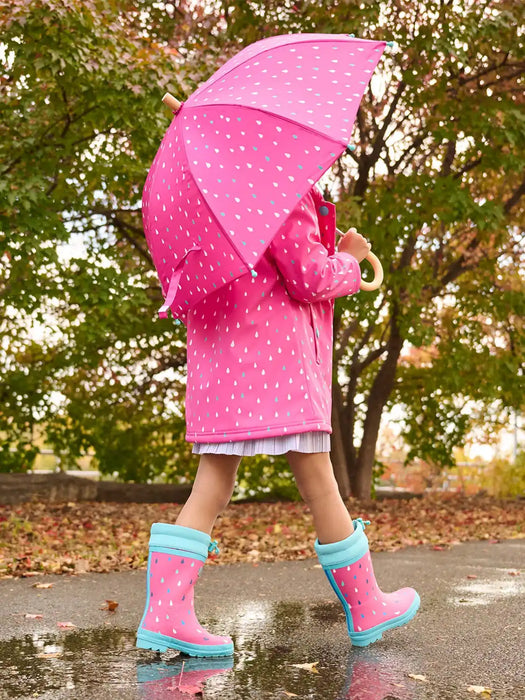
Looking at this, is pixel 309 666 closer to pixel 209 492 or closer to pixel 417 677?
pixel 417 677

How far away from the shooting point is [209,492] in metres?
2.85

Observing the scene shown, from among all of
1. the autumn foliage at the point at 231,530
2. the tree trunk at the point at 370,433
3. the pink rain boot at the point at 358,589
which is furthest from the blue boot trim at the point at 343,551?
the tree trunk at the point at 370,433

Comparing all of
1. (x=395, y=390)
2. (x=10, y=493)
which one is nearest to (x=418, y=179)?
(x=395, y=390)

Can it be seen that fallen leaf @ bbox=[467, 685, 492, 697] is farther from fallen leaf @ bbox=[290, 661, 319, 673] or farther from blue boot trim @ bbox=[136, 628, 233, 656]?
blue boot trim @ bbox=[136, 628, 233, 656]

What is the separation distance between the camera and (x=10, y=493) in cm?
932

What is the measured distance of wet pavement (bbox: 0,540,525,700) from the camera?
7.88 feet

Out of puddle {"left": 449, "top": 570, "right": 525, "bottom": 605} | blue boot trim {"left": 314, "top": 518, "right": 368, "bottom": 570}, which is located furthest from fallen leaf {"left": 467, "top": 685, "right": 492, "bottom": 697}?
puddle {"left": 449, "top": 570, "right": 525, "bottom": 605}

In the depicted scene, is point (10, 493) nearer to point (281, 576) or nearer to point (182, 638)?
point (281, 576)

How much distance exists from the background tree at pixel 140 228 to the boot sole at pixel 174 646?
14.5 ft

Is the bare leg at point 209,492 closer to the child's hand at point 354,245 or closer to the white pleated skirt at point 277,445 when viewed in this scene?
the white pleated skirt at point 277,445

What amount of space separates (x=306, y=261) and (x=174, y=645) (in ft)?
4.26

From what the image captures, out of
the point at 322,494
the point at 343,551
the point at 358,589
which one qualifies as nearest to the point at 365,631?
the point at 358,589

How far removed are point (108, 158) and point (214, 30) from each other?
2.66m

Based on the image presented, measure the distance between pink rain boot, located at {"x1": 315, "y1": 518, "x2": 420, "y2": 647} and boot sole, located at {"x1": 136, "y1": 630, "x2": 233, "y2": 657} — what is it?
1.40 feet
